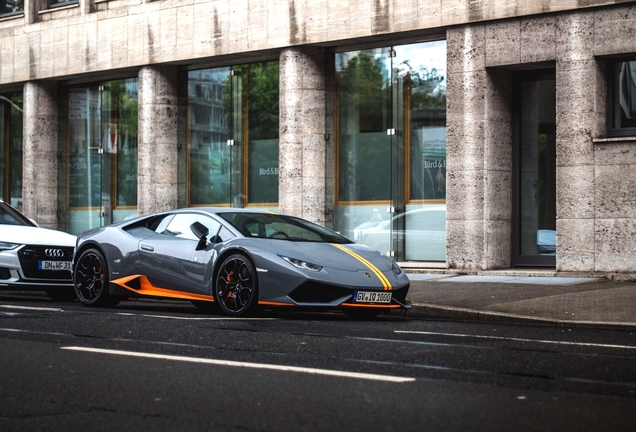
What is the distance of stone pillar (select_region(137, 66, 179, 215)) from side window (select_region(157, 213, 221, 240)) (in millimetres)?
10591

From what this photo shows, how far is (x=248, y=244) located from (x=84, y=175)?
15.8 metres

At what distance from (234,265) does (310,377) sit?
5.00m

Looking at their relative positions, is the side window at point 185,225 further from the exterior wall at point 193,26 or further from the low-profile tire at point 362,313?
the exterior wall at point 193,26

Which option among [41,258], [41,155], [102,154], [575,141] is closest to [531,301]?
[575,141]

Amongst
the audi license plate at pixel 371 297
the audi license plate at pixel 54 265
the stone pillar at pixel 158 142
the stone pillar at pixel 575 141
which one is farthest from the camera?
the stone pillar at pixel 158 142

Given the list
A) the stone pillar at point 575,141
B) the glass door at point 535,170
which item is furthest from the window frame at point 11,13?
the stone pillar at point 575,141

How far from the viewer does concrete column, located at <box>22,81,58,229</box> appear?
26234 mm

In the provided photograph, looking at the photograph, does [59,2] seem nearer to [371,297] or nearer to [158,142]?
[158,142]

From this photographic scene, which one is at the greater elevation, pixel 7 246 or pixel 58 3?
pixel 58 3

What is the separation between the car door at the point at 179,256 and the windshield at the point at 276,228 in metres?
0.30

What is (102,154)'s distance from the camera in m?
Answer: 26.0

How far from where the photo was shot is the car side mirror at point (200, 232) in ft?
39.5

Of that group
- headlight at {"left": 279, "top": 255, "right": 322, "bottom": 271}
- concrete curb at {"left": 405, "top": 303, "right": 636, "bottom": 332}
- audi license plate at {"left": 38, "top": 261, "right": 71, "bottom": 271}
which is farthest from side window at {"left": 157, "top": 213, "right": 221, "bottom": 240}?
concrete curb at {"left": 405, "top": 303, "right": 636, "bottom": 332}

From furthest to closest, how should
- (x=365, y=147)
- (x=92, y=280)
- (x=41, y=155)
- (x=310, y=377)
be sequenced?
(x=41, y=155)
(x=365, y=147)
(x=92, y=280)
(x=310, y=377)
